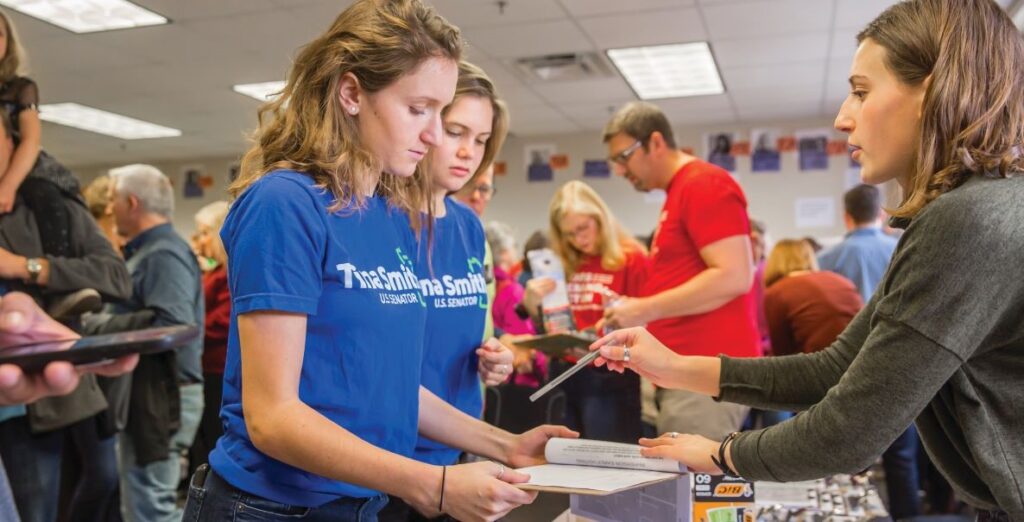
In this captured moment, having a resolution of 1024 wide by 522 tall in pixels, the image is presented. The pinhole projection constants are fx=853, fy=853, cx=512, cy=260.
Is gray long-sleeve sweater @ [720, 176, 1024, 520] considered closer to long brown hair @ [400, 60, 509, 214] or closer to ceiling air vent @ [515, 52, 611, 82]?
long brown hair @ [400, 60, 509, 214]

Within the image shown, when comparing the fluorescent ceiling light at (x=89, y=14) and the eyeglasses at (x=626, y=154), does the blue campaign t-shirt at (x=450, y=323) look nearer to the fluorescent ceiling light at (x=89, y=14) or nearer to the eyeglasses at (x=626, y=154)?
the eyeglasses at (x=626, y=154)

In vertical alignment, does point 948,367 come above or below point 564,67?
below

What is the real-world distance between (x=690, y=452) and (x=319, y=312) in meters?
0.55

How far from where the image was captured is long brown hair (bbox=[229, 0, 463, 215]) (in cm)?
118

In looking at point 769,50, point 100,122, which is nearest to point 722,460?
point 769,50

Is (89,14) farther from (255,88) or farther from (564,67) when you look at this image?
(564,67)

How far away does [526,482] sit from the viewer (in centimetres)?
104

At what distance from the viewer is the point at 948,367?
96 centimetres

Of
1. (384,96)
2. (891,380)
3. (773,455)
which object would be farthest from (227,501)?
(891,380)

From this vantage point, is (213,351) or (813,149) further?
(813,149)

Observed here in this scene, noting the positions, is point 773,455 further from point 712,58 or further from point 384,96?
point 712,58

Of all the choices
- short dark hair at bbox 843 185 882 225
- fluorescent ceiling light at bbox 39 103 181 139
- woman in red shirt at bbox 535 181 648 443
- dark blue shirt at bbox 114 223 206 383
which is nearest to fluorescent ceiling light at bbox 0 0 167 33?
dark blue shirt at bbox 114 223 206 383

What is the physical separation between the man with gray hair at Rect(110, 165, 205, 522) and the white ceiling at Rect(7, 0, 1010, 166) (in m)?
0.94

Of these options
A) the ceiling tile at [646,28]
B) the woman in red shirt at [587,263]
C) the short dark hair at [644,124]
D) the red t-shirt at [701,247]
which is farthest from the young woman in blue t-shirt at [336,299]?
the ceiling tile at [646,28]
